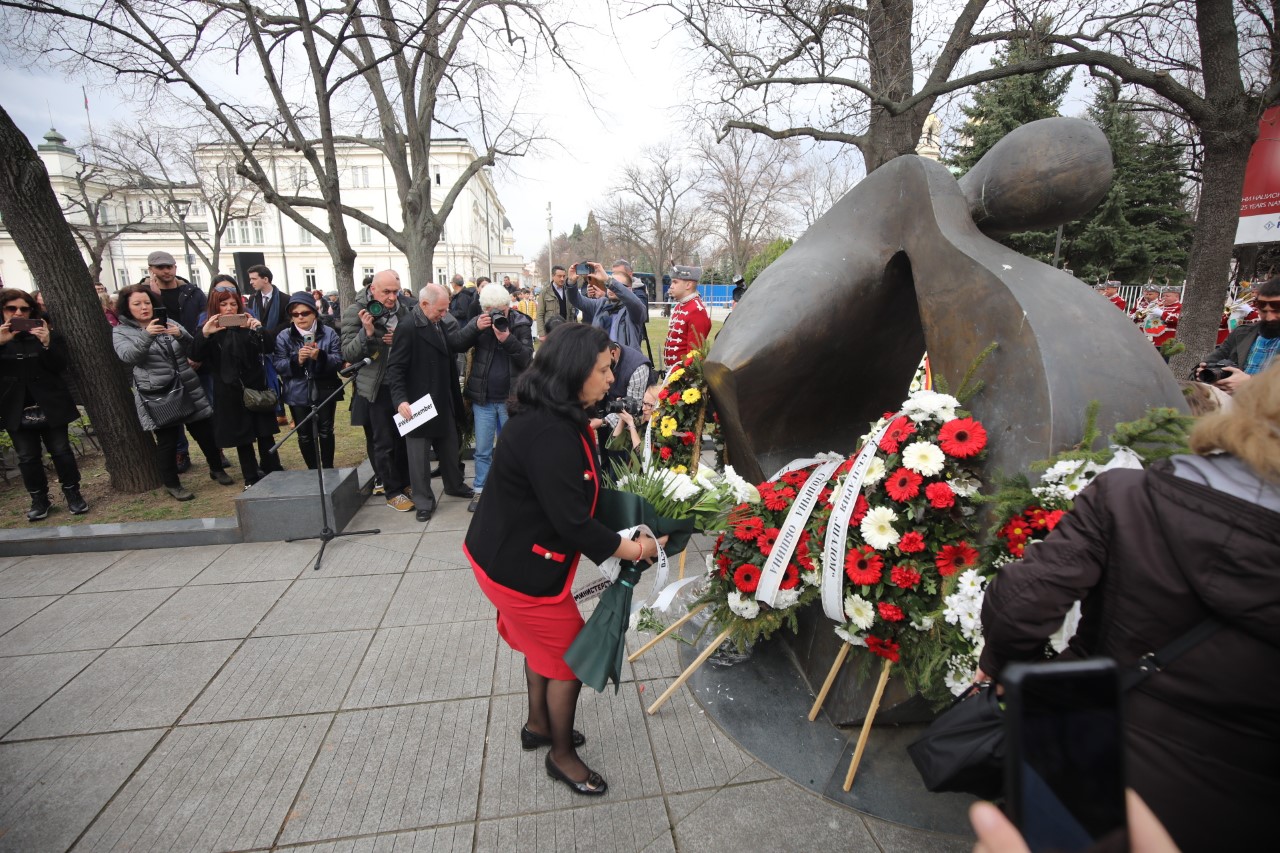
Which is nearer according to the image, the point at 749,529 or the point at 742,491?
the point at 749,529

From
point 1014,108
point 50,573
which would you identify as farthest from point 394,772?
point 1014,108

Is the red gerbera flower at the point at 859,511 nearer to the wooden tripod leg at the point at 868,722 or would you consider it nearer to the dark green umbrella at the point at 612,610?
the wooden tripod leg at the point at 868,722

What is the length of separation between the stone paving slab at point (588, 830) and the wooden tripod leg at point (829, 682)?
81cm

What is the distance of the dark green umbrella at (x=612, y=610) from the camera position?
242 cm

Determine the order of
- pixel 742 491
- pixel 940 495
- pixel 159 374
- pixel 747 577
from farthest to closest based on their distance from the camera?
pixel 159 374 < pixel 742 491 < pixel 747 577 < pixel 940 495

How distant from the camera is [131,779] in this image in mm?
2682

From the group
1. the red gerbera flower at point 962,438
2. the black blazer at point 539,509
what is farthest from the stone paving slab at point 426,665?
the red gerbera flower at point 962,438

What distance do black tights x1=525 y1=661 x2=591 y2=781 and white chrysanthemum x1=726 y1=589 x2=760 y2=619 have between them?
0.75 m

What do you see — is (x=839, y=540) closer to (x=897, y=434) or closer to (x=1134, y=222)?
(x=897, y=434)

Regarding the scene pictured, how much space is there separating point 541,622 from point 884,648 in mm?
1314

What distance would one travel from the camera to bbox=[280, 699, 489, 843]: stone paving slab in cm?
247

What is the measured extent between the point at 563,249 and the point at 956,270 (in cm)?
8923

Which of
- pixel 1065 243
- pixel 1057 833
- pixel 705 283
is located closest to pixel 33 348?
pixel 1057 833

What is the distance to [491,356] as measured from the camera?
596 cm
